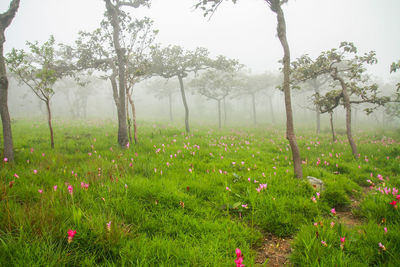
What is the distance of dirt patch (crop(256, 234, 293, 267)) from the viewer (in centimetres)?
255

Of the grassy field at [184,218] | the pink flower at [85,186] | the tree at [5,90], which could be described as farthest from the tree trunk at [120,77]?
the pink flower at [85,186]

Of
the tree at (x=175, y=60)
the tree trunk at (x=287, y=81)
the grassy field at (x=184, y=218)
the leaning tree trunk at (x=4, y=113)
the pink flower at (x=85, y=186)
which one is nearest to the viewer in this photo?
the grassy field at (x=184, y=218)

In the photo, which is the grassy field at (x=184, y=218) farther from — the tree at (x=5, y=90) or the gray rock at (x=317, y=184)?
the tree at (x=5, y=90)

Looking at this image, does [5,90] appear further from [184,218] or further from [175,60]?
[175,60]

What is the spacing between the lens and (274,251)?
8.91 feet

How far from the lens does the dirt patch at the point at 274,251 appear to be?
2549 mm

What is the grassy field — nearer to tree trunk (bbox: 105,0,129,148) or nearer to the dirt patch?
the dirt patch

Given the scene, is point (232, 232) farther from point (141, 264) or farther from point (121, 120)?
point (121, 120)

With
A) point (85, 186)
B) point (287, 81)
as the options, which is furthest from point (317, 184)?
point (85, 186)

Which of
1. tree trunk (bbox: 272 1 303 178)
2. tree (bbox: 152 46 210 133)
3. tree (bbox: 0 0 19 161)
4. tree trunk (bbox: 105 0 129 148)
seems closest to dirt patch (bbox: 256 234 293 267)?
tree trunk (bbox: 272 1 303 178)

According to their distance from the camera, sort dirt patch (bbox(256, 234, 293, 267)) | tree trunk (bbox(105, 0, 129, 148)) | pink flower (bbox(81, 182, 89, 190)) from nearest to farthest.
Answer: dirt patch (bbox(256, 234, 293, 267))
pink flower (bbox(81, 182, 89, 190))
tree trunk (bbox(105, 0, 129, 148))

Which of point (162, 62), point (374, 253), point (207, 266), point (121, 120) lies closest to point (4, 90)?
point (121, 120)

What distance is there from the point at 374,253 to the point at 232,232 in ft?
5.89

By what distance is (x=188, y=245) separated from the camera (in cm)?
251
